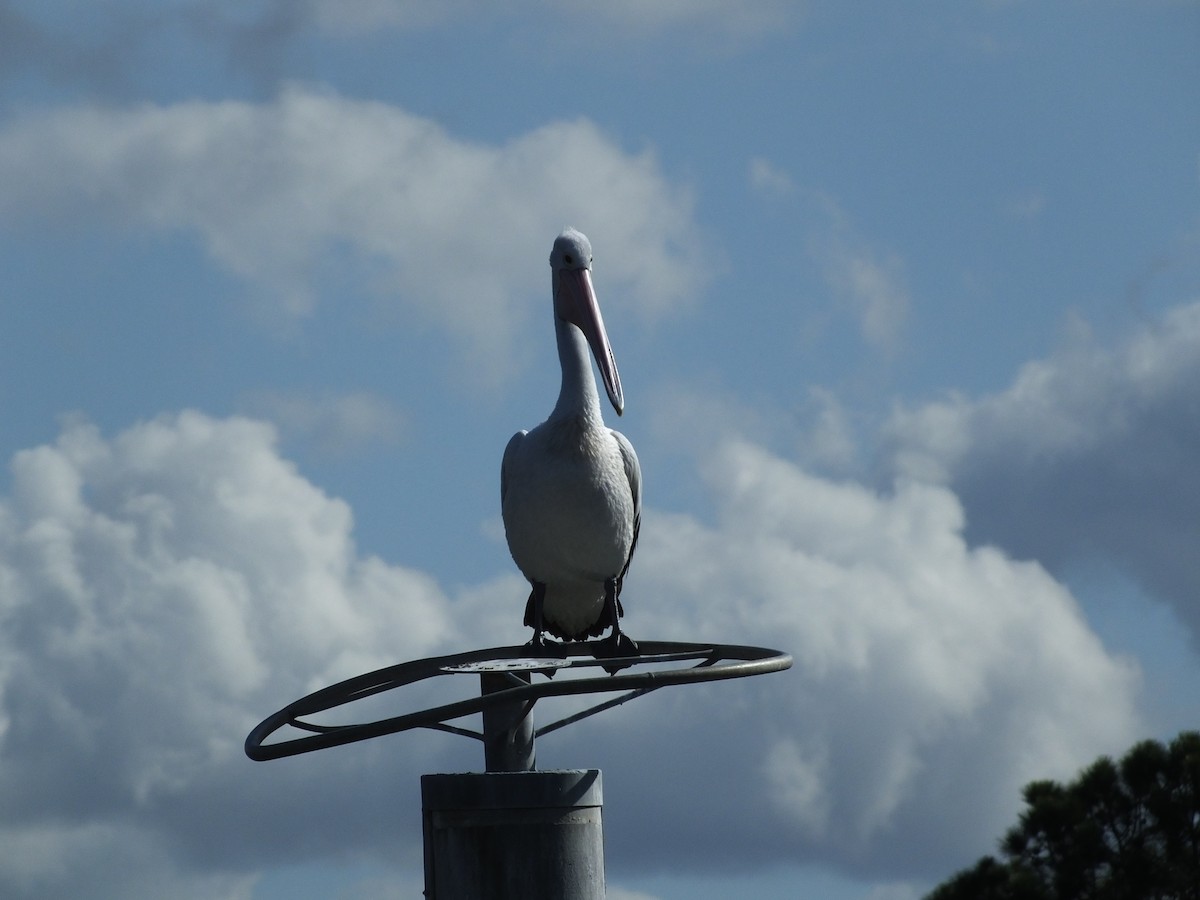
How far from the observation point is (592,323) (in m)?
13.5

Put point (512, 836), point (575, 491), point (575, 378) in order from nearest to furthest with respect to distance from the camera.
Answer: point (512, 836)
point (575, 491)
point (575, 378)

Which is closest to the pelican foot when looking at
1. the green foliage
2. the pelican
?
the pelican

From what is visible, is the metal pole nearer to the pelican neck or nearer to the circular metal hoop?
the circular metal hoop

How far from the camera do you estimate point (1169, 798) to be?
27359 millimetres

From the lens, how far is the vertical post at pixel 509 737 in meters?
10.9

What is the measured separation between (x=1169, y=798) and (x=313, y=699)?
62.1ft

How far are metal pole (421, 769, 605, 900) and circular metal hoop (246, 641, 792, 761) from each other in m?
0.43

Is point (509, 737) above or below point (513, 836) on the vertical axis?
above

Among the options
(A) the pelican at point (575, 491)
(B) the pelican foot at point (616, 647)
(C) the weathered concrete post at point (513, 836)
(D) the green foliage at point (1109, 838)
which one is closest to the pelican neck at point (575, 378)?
(A) the pelican at point (575, 491)

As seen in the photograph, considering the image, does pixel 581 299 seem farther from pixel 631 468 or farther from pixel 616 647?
pixel 616 647

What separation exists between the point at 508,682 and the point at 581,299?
3.47 meters

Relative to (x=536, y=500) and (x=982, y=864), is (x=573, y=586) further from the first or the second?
(x=982, y=864)

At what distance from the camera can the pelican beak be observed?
13.5 metres

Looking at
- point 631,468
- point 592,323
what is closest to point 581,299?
point 592,323
